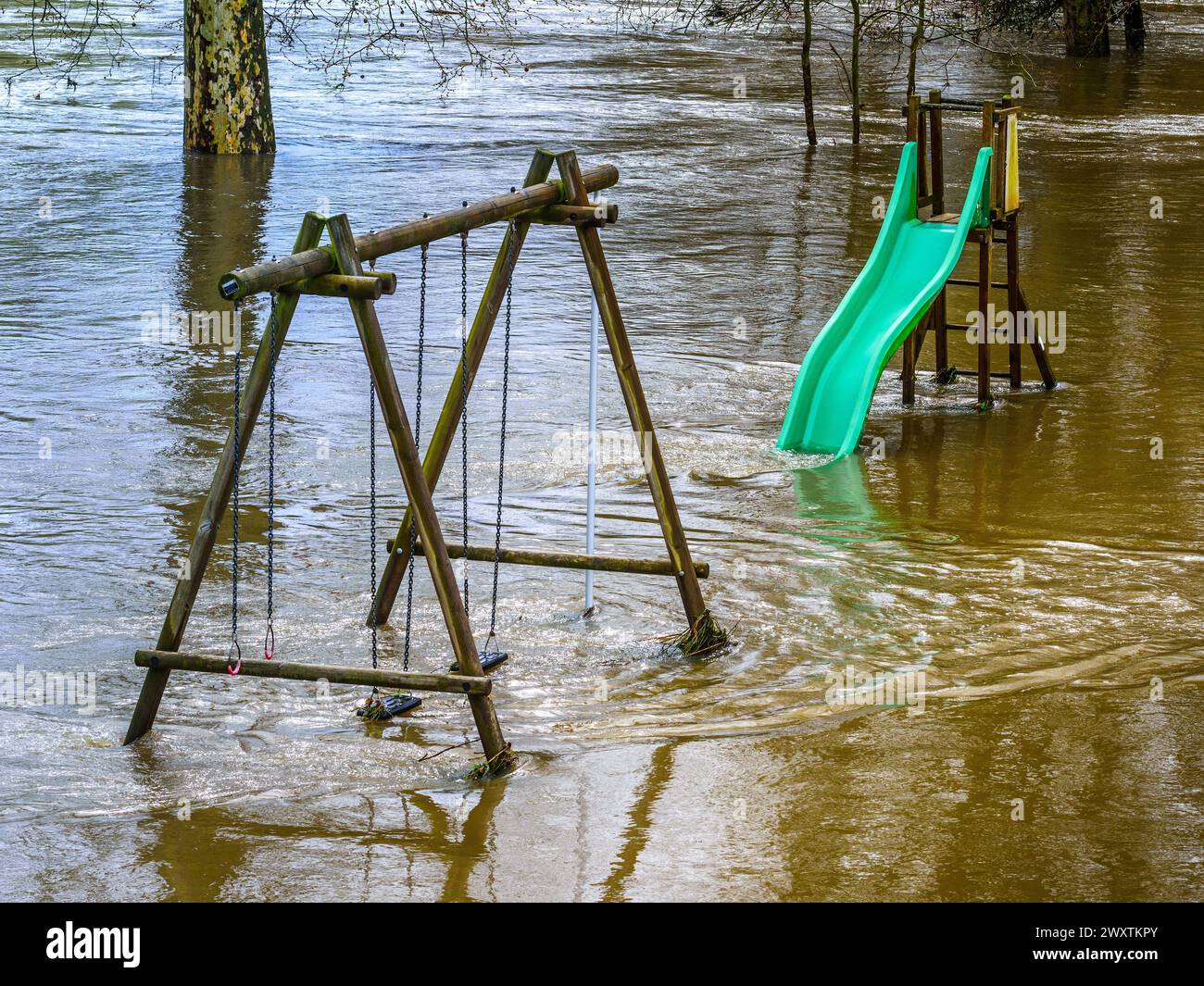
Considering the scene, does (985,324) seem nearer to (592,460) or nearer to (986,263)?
(986,263)

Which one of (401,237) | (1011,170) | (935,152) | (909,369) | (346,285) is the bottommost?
(909,369)

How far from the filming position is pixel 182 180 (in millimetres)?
15586

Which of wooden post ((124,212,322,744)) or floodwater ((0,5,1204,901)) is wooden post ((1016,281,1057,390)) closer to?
floodwater ((0,5,1204,901))

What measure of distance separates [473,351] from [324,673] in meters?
1.49

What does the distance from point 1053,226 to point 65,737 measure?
11.1 metres

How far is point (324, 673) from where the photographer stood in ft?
15.8

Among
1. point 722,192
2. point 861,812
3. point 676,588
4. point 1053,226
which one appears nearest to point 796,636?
point 676,588

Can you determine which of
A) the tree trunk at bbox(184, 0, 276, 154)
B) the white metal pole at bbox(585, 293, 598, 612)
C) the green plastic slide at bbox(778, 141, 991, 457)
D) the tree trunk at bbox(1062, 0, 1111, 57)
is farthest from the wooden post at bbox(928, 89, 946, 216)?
the tree trunk at bbox(1062, 0, 1111, 57)

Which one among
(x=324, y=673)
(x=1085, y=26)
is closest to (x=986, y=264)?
(x=324, y=673)

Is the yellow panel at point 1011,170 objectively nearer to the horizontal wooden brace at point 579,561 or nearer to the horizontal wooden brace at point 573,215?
the horizontal wooden brace at point 573,215

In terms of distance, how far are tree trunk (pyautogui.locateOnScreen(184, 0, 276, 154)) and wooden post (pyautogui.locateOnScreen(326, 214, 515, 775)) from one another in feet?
42.2
